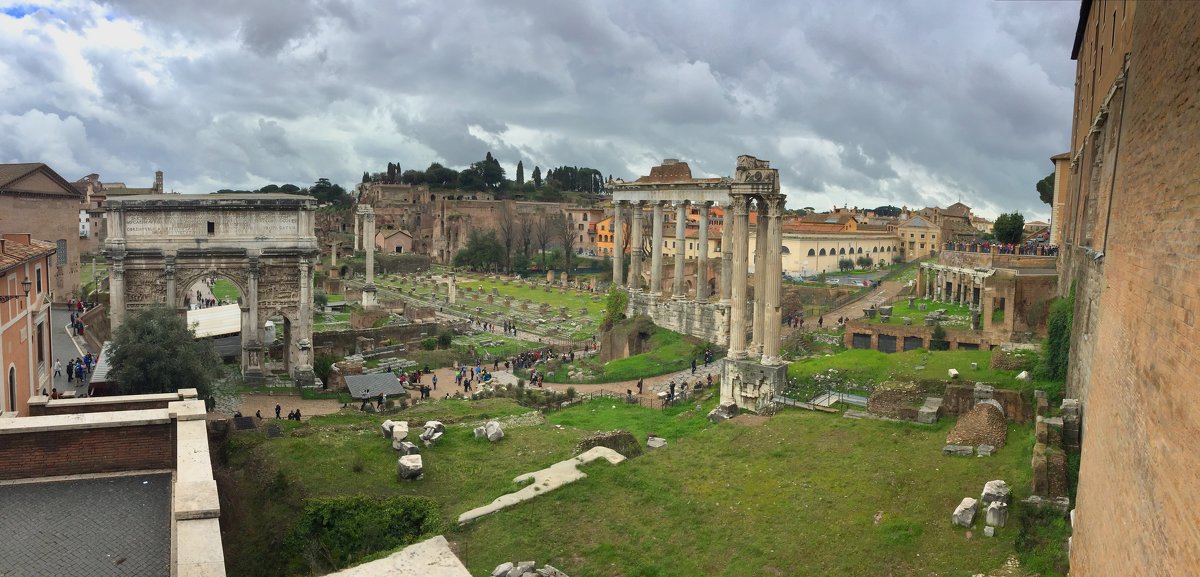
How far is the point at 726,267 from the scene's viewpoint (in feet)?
111

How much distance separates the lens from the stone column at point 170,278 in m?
25.3

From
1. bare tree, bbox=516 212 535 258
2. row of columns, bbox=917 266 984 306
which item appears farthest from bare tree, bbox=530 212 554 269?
row of columns, bbox=917 266 984 306

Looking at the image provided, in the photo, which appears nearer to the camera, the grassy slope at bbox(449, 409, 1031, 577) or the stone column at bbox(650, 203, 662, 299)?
the grassy slope at bbox(449, 409, 1031, 577)

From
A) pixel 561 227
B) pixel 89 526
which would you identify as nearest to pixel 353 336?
pixel 89 526

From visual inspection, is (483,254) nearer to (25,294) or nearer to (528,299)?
(528,299)

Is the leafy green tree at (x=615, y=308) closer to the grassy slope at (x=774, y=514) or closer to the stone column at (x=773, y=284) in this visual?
the stone column at (x=773, y=284)

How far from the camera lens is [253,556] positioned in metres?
12.5

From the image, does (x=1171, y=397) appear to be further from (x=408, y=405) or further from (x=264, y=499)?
(x=408, y=405)

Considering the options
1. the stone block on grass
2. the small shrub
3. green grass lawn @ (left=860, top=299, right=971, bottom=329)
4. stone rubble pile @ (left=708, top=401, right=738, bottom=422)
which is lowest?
stone rubble pile @ (left=708, top=401, right=738, bottom=422)

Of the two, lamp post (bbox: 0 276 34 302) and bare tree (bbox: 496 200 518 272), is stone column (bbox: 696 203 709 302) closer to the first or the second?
lamp post (bbox: 0 276 34 302)

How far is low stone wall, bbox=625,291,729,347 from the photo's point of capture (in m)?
33.3

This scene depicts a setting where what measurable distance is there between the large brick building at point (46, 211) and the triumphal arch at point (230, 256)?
52.9 ft

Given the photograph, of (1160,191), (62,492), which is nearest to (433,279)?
(62,492)

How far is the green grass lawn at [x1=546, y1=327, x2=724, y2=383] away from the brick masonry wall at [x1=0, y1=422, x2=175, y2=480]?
20111mm
